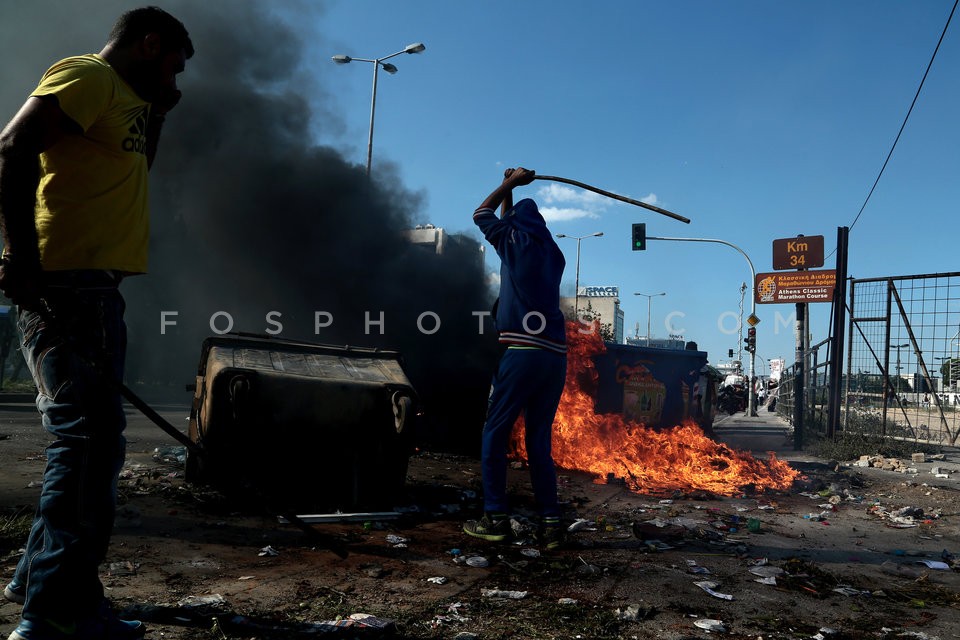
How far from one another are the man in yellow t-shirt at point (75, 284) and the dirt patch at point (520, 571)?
362mm

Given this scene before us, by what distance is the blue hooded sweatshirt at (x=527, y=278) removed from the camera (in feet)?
13.8

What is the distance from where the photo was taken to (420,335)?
31.9 ft

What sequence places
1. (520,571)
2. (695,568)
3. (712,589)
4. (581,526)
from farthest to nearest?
(581,526) → (695,568) → (520,571) → (712,589)

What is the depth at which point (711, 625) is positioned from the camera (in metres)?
2.68

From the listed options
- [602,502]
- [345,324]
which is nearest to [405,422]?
[602,502]

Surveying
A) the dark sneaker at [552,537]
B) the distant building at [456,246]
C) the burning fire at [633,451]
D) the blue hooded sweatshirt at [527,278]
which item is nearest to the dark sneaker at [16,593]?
the dark sneaker at [552,537]

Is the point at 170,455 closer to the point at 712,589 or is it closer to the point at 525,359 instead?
the point at 525,359

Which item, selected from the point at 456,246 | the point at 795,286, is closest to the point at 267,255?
the point at 456,246

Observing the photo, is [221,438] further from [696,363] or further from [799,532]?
[696,363]

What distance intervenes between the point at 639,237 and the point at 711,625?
22.4 meters

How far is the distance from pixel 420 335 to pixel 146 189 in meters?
7.23

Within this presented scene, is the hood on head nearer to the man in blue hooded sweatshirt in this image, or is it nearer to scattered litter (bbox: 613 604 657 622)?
the man in blue hooded sweatshirt

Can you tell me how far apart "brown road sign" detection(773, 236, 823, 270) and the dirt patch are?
2544cm

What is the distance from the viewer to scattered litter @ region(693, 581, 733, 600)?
307 cm
